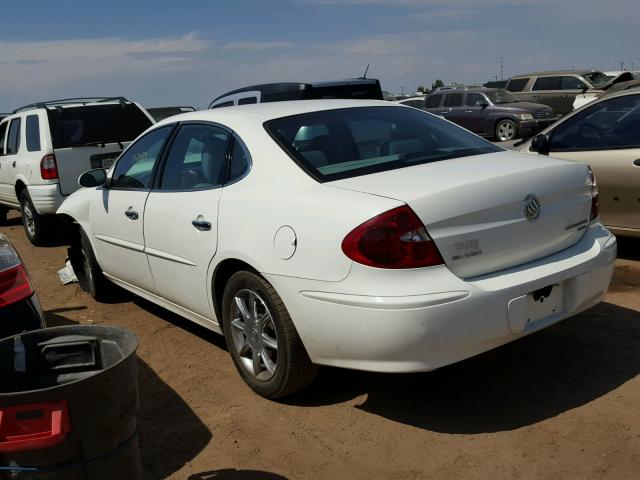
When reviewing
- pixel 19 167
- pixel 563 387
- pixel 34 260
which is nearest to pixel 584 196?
pixel 563 387

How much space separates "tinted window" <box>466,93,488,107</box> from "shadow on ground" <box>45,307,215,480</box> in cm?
1765

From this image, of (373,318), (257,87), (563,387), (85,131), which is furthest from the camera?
(257,87)

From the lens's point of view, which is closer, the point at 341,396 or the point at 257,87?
the point at 341,396

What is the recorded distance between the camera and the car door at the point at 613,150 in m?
5.82

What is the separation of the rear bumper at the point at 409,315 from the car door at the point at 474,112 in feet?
57.1

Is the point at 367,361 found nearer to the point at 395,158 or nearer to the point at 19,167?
the point at 395,158

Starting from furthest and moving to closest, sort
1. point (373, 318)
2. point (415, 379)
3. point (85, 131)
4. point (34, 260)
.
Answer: point (85, 131) < point (34, 260) < point (415, 379) < point (373, 318)

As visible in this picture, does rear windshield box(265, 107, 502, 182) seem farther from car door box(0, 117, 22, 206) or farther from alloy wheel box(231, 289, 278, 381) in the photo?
car door box(0, 117, 22, 206)

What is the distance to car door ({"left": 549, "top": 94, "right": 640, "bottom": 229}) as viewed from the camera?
229 inches

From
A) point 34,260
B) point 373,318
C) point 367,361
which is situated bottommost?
point 34,260

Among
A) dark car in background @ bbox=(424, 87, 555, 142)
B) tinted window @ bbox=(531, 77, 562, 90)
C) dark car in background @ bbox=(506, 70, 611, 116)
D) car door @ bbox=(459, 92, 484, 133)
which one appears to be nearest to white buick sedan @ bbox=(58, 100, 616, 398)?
dark car in background @ bbox=(424, 87, 555, 142)

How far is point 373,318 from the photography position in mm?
3141

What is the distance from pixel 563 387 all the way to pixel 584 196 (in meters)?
1.01

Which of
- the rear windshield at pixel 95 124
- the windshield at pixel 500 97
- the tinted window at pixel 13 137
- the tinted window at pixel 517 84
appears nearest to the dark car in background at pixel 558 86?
the tinted window at pixel 517 84
